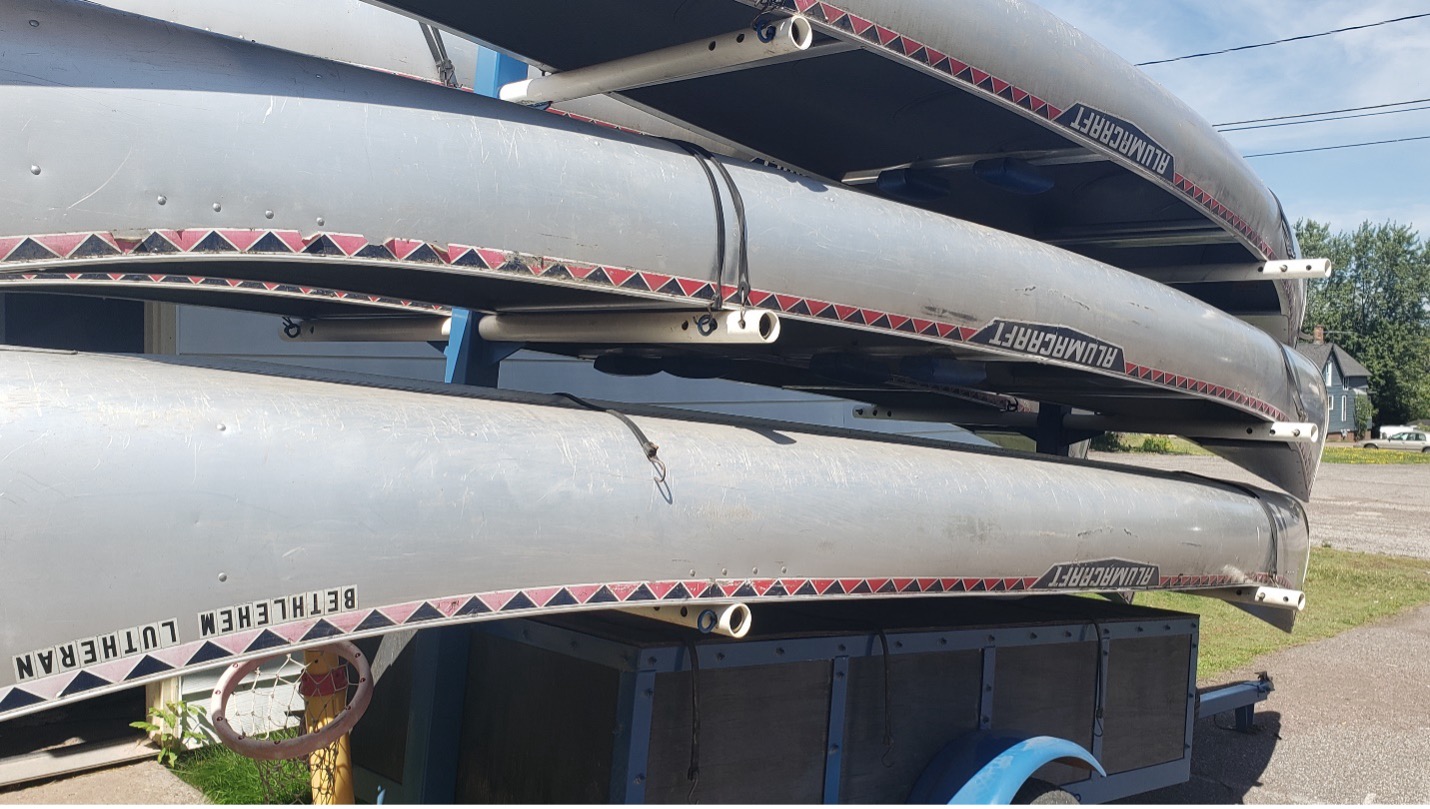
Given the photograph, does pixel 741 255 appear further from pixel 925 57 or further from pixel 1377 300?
pixel 1377 300

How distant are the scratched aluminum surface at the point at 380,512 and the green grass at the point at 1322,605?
5.40 m

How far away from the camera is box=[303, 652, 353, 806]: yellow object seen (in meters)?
2.90

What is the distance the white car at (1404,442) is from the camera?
149 feet

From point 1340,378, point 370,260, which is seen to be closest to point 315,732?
point 370,260

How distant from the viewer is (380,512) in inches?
79.2

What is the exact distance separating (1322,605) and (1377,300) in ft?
204

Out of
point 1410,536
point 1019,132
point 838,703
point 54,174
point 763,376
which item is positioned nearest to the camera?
point 54,174

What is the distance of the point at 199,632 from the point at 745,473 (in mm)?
1224

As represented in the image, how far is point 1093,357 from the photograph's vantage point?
3.67 metres

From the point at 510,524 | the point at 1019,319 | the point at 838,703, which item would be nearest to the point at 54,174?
the point at 510,524

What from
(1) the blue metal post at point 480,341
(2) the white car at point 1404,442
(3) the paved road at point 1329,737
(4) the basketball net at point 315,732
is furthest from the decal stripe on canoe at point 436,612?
(2) the white car at point 1404,442

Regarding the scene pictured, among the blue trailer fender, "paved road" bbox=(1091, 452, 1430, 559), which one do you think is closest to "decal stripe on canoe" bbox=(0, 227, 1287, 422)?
the blue trailer fender

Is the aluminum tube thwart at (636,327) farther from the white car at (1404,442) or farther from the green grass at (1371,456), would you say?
the white car at (1404,442)

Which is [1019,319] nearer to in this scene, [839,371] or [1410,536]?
[839,371]
